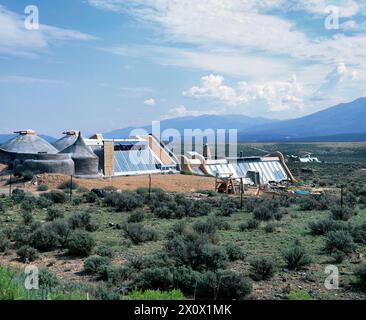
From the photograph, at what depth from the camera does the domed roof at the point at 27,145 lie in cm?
4141

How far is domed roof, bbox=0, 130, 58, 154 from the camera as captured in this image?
41406 millimetres

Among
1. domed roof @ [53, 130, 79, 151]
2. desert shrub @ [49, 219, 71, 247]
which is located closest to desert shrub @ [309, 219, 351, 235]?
desert shrub @ [49, 219, 71, 247]

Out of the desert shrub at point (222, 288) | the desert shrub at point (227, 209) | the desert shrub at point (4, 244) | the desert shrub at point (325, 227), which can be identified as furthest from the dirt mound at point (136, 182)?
the desert shrub at point (222, 288)

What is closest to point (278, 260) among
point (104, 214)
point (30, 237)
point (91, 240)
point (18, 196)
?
point (91, 240)

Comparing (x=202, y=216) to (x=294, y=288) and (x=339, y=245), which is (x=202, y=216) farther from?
(x=294, y=288)

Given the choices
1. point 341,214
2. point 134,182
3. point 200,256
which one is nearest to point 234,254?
point 200,256

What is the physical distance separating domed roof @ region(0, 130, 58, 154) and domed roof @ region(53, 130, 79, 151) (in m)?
2.77

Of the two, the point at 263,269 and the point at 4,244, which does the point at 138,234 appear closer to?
the point at 4,244

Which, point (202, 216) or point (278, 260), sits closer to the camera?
point (278, 260)

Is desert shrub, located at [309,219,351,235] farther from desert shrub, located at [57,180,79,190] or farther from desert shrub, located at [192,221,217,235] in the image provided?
desert shrub, located at [57,180,79,190]

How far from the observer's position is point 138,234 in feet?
46.2
